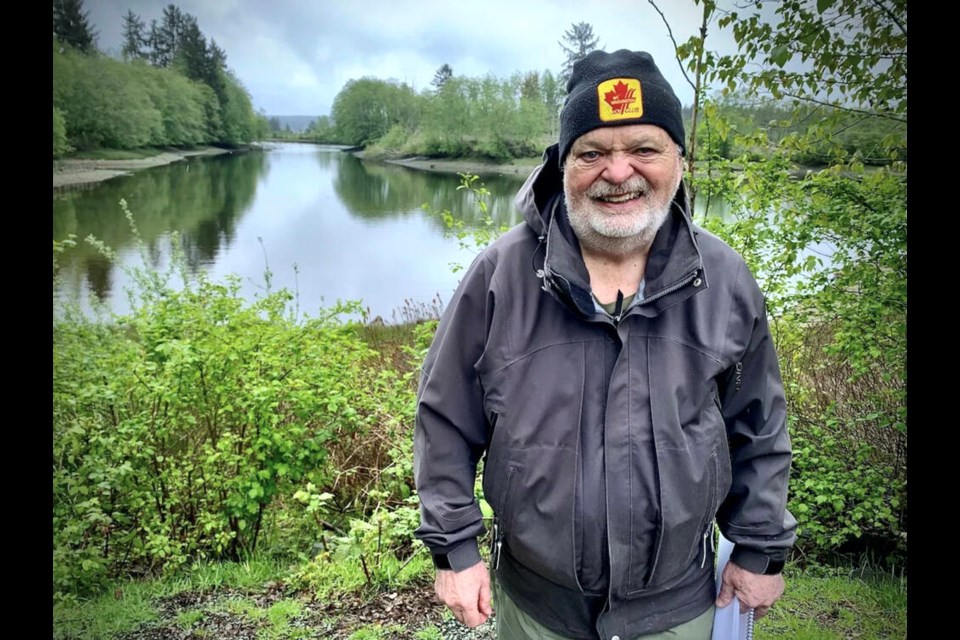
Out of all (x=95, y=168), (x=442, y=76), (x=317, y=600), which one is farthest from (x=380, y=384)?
(x=442, y=76)

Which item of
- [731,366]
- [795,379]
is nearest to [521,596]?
[731,366]

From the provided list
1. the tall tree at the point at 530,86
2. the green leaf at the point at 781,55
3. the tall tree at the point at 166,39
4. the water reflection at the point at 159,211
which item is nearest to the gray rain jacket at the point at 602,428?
the green leaf at the point at 781,55

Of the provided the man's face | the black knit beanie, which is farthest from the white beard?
the black knit beanie

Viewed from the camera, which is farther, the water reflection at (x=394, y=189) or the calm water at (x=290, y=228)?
the water reflection at (x=394, y=189)

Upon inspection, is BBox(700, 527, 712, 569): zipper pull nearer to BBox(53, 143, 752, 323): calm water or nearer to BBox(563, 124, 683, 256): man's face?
BBox(563, 124, 683, 256): man's face

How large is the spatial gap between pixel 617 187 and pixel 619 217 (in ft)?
0.28

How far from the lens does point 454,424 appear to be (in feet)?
6.23

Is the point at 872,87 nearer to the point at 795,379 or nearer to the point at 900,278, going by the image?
the point at 900,278

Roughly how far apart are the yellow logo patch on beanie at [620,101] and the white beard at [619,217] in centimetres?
18

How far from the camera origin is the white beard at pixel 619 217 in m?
1.88

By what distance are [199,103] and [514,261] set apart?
38.5 m

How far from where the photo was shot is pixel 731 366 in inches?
74.0

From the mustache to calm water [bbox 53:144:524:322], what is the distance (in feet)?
12.2

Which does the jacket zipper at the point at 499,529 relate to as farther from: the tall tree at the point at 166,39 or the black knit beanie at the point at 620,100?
the tall tree at the point at 166,39
